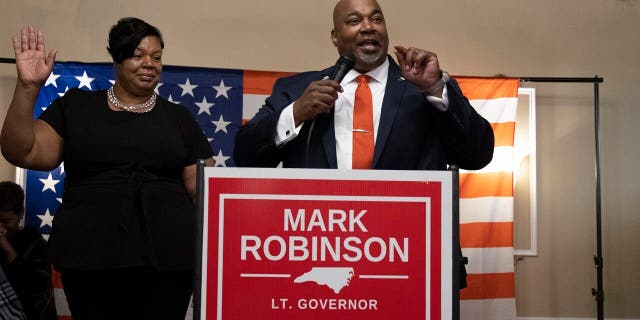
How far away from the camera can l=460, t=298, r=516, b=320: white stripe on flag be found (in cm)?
407

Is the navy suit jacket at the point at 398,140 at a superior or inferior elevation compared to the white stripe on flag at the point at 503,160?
inferior

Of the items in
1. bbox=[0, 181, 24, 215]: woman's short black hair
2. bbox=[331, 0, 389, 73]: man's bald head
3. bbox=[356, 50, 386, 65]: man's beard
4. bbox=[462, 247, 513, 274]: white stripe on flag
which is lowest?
bbox=[462, 247, 513, 274]: white stripe on flag

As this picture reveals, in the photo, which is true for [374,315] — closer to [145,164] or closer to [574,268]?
[145,164]

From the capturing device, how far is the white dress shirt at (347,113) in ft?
5.62

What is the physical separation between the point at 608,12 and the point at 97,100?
363 centimetres

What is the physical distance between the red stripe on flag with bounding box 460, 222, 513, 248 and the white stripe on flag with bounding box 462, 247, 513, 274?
3 centimetres

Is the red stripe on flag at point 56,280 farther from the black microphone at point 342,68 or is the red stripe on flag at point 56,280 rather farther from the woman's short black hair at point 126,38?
the black microphone at point 342,68

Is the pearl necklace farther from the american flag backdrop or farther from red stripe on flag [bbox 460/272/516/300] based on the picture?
red stripe on flag [bbox 460/272/516/300]

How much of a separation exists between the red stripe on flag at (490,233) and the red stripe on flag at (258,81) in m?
1.33

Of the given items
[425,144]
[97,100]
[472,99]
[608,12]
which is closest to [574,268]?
[472,99]

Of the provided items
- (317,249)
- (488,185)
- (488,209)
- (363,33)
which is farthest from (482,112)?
(317,249)

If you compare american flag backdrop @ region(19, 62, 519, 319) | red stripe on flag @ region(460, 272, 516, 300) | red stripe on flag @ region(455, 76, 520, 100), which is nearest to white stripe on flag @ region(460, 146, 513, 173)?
american flag backdrop @ region(19, 62, 519, 319)

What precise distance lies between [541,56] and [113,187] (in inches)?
133

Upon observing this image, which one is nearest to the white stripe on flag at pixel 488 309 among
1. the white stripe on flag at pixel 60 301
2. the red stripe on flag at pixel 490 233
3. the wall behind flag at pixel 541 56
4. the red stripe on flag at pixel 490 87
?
the red stripe on flag at pixel 490 233
